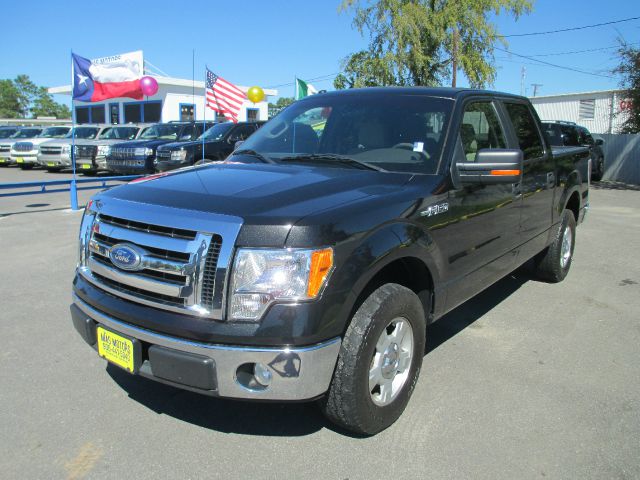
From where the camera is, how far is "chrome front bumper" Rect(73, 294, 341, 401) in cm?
235

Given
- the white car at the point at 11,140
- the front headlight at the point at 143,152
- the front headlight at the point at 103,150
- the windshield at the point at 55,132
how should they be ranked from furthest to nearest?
the windshield at the point at 55,132 → the white car at the point at 11,140 → the front headlight at the point at 103,150 → the front headlight at the point at 143,152

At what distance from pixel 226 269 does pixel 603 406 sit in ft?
8.20

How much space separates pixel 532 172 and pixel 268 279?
312 cm

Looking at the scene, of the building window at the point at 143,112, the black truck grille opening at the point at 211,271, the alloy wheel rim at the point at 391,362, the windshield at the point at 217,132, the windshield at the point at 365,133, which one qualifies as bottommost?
the alloy wheel rim at the point at 391,362

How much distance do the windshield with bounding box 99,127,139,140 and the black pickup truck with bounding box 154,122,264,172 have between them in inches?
241

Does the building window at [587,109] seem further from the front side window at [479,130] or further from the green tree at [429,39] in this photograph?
the front side window at [479,130]

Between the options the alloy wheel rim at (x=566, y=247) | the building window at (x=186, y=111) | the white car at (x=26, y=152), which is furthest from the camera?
the building window at (x=186, y=111)

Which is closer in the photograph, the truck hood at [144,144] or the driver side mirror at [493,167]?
the driver side mirror at [493,167]

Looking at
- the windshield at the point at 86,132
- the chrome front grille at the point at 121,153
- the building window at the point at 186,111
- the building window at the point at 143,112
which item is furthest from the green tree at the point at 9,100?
the chrome front grille at the point at 121,153

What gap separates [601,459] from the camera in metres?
2.72

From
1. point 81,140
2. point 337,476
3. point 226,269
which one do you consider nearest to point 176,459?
point 337,476

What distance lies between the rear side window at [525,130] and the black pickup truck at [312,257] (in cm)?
73

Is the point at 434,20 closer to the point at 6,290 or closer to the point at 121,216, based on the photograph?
the point at 6,290

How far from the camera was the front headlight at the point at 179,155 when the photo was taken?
1302cm
